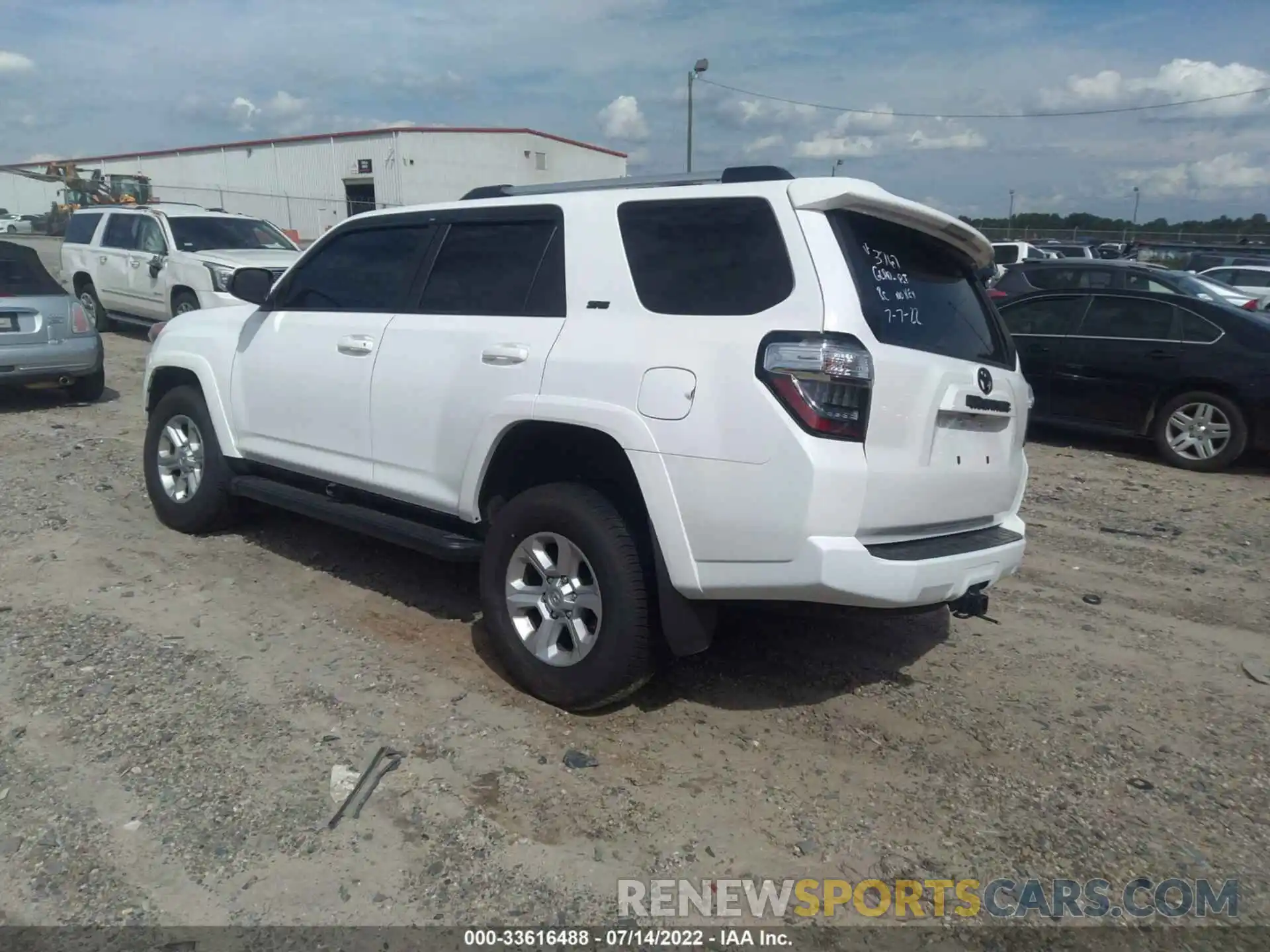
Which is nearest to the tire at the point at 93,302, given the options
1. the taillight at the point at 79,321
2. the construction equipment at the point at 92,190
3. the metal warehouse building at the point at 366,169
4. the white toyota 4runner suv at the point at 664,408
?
the taillight at the point at 79,321

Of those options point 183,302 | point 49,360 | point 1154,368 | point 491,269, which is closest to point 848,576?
point 491,269

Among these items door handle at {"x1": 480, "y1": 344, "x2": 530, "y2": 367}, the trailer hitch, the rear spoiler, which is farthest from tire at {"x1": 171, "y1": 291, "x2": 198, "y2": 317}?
the trailer hitch

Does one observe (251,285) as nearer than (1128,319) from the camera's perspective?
Yes

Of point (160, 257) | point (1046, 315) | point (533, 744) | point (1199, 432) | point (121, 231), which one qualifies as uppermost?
point (121, 231)

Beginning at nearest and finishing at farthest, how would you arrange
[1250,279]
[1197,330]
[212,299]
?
[1197,330], [212,299], [1250,279]

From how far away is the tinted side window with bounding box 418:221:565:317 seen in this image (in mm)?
4090

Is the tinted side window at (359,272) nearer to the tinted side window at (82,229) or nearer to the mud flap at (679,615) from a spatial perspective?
the mud flap at (679,615)

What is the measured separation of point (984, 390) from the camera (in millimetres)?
3762

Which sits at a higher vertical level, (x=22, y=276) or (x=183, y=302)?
(x=22, y=276)

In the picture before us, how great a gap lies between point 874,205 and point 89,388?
9.19 meters

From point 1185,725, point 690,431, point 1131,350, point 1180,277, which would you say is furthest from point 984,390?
point 1180,277

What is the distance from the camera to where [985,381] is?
3787 millimetres

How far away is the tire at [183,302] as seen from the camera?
12484mm

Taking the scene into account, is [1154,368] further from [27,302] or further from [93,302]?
[93,302]
